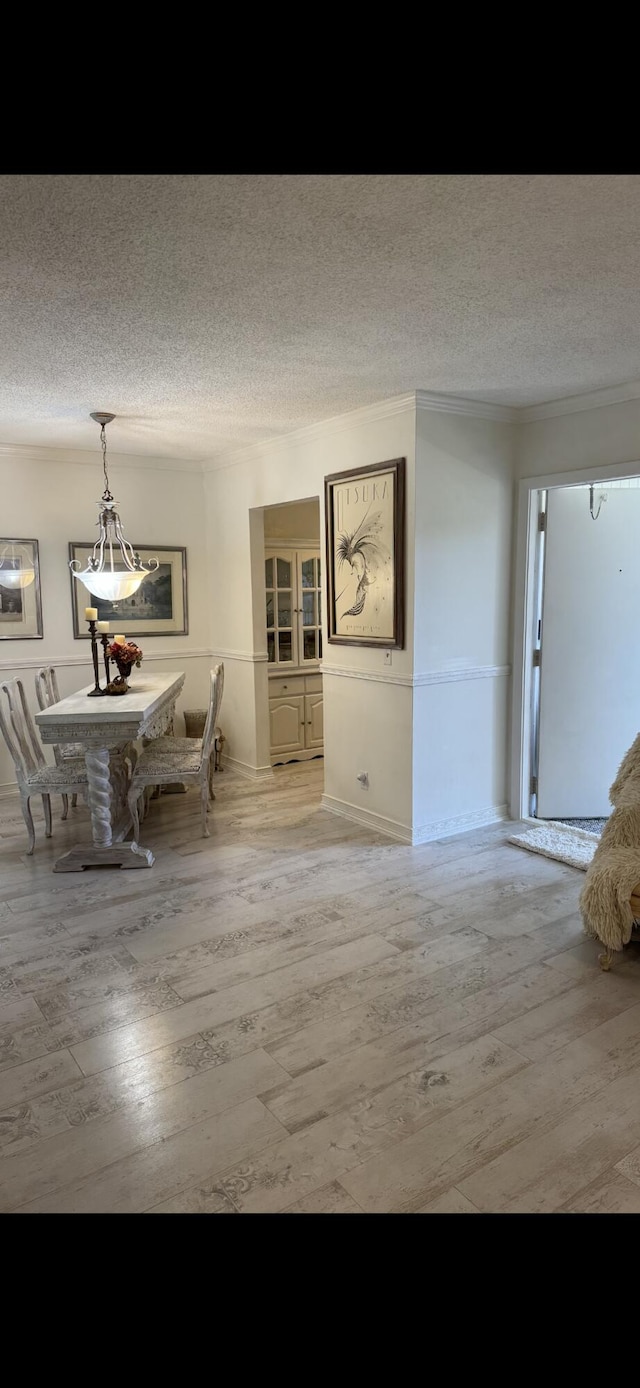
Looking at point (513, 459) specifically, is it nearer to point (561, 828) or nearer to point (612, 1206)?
point (561, 828)

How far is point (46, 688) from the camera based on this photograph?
487 cm

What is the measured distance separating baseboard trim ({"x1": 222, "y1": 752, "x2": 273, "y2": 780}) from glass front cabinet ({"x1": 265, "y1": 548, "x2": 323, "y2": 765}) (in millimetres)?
320

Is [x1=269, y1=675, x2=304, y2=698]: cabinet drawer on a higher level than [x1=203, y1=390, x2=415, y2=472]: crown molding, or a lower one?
lower

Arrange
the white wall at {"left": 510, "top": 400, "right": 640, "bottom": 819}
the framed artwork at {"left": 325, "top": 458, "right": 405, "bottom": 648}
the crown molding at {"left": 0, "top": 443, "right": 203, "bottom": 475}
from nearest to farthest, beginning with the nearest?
the white wall at {"left": 510, "top": 400, "right": 640, "bottom": 819}
the framed artwork at {"left": 325, "top": 458, "right": 405, "bottom": 648}
the crown molding at {"left": 0, "top": 443, "right": 203, "bottom": 475}

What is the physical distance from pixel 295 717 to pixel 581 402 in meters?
3.34

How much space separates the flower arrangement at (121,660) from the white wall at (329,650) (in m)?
1.23

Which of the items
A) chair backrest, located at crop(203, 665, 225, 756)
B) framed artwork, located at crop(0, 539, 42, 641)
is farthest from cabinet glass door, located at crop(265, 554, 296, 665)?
framed artwork, located at crop(0, 539, 42, 641)

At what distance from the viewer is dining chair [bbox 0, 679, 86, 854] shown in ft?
13.2

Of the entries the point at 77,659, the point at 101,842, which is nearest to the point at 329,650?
the point at 101,842

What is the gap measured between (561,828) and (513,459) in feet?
7.37

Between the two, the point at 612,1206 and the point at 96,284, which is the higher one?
the point at 96,284

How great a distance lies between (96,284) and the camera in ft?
7.49

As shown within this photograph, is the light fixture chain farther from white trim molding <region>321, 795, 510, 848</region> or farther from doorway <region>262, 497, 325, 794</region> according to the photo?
white trim molding <region>321, 795, 510, 848</region>
